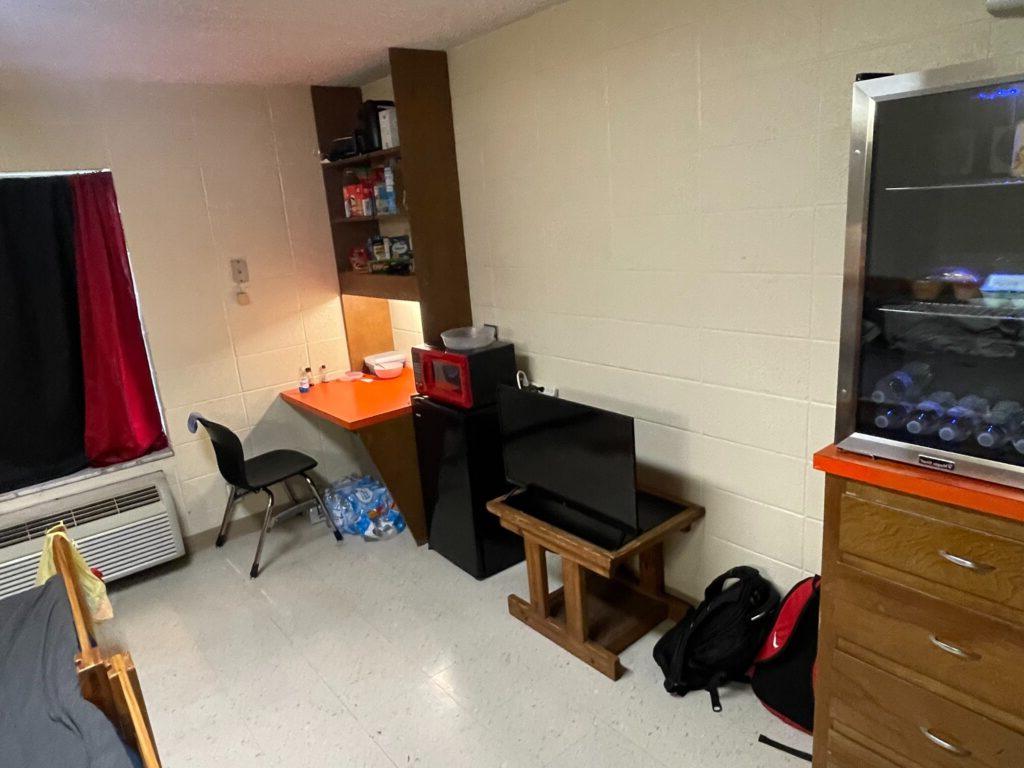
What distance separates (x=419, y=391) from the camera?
3084 millimetres

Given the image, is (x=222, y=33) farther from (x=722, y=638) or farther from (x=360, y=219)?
(x=722, y=638)

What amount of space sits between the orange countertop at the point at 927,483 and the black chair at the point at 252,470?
8.12 feet

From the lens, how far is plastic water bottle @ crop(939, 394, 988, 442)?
53.1 inches

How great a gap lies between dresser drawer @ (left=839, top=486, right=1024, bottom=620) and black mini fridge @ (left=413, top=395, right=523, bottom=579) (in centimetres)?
159

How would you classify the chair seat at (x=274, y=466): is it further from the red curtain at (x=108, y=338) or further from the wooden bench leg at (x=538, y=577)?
the wooden bench leg at (x=538, y=577)

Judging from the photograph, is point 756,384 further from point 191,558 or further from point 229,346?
point 191,558

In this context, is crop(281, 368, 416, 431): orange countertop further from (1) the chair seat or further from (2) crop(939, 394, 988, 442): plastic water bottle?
(2) crop(939, 394, 988, 442): plastic water bottle

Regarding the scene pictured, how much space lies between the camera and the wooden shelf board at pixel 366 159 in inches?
121

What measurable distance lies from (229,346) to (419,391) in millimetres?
1078

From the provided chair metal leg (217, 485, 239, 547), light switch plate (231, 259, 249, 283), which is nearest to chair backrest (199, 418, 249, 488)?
chair metal leg (217, 485, 239, 547)

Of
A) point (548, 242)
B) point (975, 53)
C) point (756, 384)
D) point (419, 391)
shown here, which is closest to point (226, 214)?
point (419, 391)

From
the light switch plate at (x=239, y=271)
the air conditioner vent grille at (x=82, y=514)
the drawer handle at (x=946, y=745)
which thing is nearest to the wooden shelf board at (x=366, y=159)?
the light switch plate at (x=239, y=271)

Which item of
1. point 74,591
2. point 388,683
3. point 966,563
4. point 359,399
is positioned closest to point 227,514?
point 359,399

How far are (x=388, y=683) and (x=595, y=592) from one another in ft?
2.92
